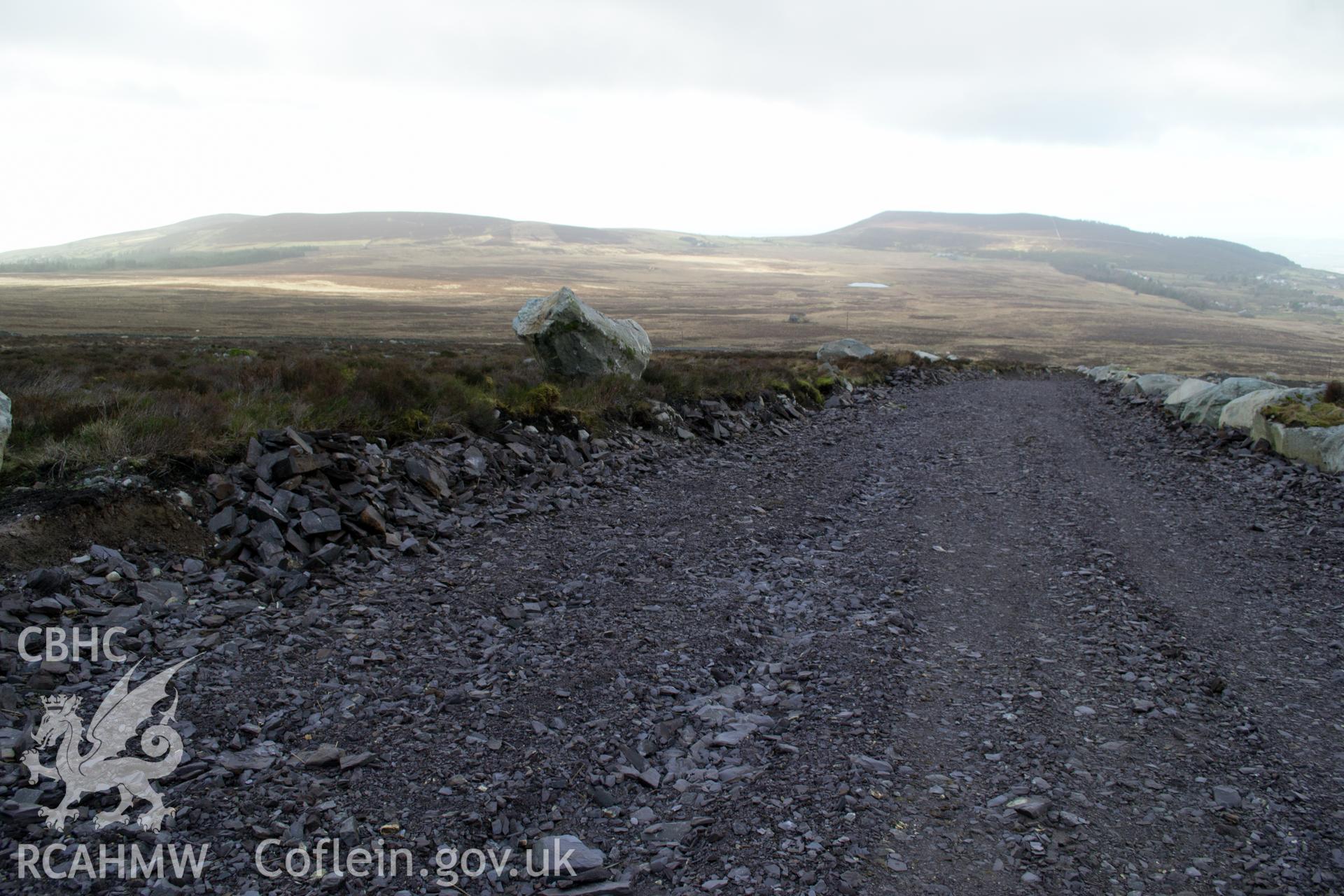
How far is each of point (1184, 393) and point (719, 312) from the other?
81.6 m

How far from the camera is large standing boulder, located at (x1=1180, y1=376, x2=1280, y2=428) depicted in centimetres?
1606

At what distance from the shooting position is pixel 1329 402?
13719 millimetres

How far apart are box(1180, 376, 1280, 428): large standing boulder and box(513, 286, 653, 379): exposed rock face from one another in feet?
40.8

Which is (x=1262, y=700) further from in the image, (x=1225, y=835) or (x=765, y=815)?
(x=765, y=815)

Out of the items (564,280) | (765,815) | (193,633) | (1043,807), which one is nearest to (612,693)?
(765,815)

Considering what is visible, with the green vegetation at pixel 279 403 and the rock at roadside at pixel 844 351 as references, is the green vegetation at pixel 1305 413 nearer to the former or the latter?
the green vegetation at pixel 279 403

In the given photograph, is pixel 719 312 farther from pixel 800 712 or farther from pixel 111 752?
pixel 111 752

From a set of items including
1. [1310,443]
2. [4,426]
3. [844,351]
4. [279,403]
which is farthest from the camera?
[844,351]

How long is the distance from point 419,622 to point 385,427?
4.37 metres

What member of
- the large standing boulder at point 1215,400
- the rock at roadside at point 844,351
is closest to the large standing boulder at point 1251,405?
the large standing boulder at point 1215,400

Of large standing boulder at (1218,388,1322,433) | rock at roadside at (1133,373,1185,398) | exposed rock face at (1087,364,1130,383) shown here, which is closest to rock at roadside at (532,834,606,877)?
large standing boulder at (1218,388,1322,433)

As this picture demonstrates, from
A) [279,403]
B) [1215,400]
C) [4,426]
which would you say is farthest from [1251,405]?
[4,426]

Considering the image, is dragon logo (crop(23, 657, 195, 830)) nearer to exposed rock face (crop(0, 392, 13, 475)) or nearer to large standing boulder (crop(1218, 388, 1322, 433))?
Result: exposed rock face (crop(0, 392, 13, 475))

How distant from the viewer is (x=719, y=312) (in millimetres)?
98188
